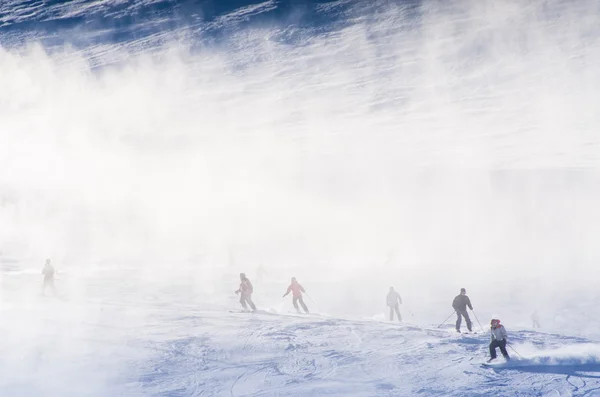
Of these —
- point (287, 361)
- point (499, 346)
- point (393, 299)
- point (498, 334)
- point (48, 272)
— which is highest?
point (48, 272)

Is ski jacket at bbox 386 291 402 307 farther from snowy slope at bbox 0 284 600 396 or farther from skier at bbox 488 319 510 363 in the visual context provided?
skier at bbox 488 319 510 363

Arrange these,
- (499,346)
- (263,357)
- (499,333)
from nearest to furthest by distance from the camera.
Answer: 1. (499,333)
2. (499,346)
3. (263,357)

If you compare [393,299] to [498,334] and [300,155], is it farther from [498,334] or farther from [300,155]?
[300,155]

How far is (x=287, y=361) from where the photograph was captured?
1191 centimetres

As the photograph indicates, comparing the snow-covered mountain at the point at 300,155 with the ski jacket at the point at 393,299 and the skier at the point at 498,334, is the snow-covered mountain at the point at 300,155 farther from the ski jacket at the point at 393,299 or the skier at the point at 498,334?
the ski jacket at the point at 393,299

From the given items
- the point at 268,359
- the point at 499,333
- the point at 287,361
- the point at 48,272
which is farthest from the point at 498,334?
the point at 48,272

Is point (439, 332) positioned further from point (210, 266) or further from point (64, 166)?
point (64, 166)

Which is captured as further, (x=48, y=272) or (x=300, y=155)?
(x=300, y=155)

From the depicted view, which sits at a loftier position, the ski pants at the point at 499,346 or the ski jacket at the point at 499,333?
the ski jacket at the point at 499,333

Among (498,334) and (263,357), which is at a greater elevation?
(498,334)

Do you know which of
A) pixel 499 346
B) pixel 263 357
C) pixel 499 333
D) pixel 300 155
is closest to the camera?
pixel 499 333

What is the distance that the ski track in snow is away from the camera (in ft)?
32.8

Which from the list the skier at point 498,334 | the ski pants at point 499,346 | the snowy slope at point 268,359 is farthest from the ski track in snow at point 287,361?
the skier at point 498,334

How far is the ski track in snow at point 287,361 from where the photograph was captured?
1001 centimetres
